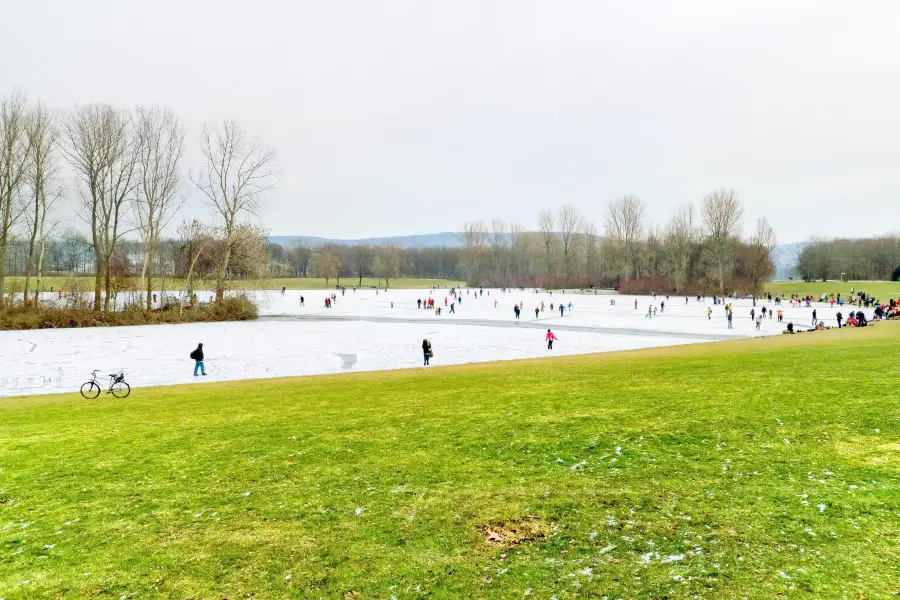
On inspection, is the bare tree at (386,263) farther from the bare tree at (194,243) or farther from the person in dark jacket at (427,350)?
the person in dark jacket at (427,350)

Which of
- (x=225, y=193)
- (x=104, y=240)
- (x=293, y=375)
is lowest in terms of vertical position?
(x=293, y=375)

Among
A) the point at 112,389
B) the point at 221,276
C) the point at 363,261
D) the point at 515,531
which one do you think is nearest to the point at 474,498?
the point at 515,531

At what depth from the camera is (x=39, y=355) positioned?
978 inches

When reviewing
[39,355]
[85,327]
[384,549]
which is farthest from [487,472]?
→ [85,327]

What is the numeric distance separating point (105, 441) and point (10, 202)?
42.1 meters

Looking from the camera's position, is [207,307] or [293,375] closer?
[293,375]

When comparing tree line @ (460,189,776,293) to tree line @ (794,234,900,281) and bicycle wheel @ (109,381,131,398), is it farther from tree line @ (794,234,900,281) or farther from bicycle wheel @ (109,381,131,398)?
bicycle wheel @ (109,381,131,398)

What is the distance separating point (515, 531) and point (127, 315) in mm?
46004

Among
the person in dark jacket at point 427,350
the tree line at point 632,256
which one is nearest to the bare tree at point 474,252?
the tree line at point 632,256

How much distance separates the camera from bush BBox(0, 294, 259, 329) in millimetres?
37438

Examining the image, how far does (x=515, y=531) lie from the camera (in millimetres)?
5504

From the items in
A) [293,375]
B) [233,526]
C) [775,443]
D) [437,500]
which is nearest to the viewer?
[233,526]

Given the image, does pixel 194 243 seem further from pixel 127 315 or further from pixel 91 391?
pixel 91 391

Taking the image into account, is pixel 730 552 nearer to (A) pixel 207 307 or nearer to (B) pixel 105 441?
(B) pixel 105 441
